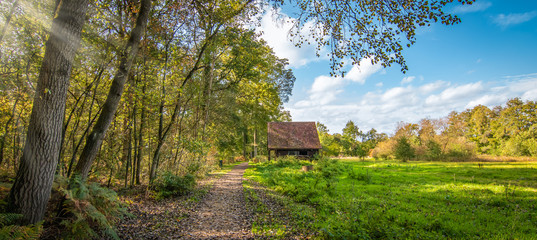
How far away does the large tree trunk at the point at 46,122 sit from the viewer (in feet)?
11.6

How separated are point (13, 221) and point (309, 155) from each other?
27.4 metres

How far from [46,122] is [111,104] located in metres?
1.55

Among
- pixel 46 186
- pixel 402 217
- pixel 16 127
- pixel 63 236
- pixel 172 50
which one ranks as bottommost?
pixel 402 217

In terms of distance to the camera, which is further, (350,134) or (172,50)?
(350,134)

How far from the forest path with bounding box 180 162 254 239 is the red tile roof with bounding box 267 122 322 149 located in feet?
66.1

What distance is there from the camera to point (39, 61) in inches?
219

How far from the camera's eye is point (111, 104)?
511cm

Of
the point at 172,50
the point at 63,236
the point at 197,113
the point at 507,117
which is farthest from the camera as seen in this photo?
the point at 507,117

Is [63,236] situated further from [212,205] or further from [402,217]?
[402,217]

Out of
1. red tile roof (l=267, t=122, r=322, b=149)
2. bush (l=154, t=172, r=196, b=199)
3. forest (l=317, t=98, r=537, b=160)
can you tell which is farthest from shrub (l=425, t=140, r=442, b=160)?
bush (l=154, t=172, r=196, b=199)

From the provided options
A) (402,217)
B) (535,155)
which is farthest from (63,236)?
(535,155)

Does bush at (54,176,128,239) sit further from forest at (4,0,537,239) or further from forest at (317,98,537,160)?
forest at (317,98,537,160)

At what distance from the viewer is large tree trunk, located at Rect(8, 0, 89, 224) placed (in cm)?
355

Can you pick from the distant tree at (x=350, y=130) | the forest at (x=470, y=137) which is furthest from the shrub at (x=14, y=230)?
the distant tree at (x=350, y=130)
